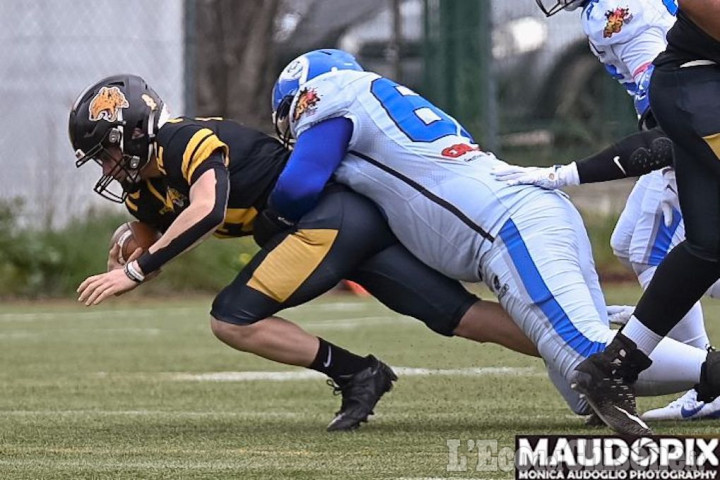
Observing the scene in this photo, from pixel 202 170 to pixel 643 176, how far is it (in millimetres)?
1533

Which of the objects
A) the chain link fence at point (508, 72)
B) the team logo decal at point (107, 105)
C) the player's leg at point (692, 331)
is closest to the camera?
the team logo decal at point (107, 105)

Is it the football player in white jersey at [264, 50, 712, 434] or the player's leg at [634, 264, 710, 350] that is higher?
the football player in white jersey at [264, 50, 712, 434]

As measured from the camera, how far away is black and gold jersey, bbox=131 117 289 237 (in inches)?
196

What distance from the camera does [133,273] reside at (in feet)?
15.8

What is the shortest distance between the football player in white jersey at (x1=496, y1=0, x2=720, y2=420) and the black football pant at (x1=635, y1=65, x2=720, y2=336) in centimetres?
95

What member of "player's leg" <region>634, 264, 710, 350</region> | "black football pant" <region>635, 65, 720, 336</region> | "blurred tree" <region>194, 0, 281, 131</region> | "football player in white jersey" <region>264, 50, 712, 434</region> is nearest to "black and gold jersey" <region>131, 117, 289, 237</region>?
"football player in white jersey" <region>264, 50, 712, 434</region>

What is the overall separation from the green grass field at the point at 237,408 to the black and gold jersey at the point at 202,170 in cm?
70

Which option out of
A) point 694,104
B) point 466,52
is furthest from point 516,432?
point 466,52

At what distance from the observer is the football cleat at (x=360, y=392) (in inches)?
200

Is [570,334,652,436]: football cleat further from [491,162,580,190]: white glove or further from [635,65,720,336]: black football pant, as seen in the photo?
[491,162,580,190]: white glove

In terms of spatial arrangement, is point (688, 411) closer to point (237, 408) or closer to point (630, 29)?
point (630, 29)

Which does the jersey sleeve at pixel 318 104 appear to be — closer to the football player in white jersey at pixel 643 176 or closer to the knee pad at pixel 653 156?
the football player in white jersey at pixel 643 176

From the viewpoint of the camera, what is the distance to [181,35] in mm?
13805

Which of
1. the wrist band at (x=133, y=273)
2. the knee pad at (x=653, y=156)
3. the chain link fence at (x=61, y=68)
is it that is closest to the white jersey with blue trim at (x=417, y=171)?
the knee pad at (x=653, y=156)
